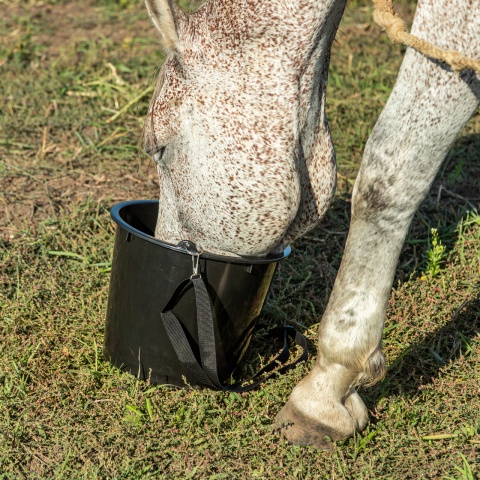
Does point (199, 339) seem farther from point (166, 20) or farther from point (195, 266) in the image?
point (166, 20)

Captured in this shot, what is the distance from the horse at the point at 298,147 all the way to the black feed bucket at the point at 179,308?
0.11m

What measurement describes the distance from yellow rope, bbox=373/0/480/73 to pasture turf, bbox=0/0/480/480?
44 centimetres

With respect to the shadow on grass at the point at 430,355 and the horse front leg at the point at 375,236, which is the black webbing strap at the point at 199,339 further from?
the shadow on grass at the point at 430,355

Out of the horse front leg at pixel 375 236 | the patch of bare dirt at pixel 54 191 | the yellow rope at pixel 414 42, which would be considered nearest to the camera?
the yellow rope at pixel 414 42

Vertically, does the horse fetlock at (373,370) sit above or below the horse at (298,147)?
below

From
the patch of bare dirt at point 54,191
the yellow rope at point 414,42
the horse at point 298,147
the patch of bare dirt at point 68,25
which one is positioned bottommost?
the patch of bare dirt at point 54,191

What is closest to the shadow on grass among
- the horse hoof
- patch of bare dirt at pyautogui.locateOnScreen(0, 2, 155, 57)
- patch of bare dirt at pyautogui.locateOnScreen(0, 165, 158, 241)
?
the horse hoof

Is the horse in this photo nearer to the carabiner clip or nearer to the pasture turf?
the carabiner clip

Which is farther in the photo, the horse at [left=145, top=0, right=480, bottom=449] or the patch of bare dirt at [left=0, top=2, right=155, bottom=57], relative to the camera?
the patch of bare dirt at [left=0, top=2, right=155, bottom=57]

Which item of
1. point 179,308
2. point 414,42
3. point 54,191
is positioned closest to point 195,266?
point 179,308

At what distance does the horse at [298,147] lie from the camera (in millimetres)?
2244

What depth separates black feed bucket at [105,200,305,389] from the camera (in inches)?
105

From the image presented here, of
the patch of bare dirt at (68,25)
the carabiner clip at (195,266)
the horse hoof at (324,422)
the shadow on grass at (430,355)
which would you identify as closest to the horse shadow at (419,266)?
the shadow on grass at (430,355)

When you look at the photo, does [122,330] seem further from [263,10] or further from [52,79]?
[52,79]
